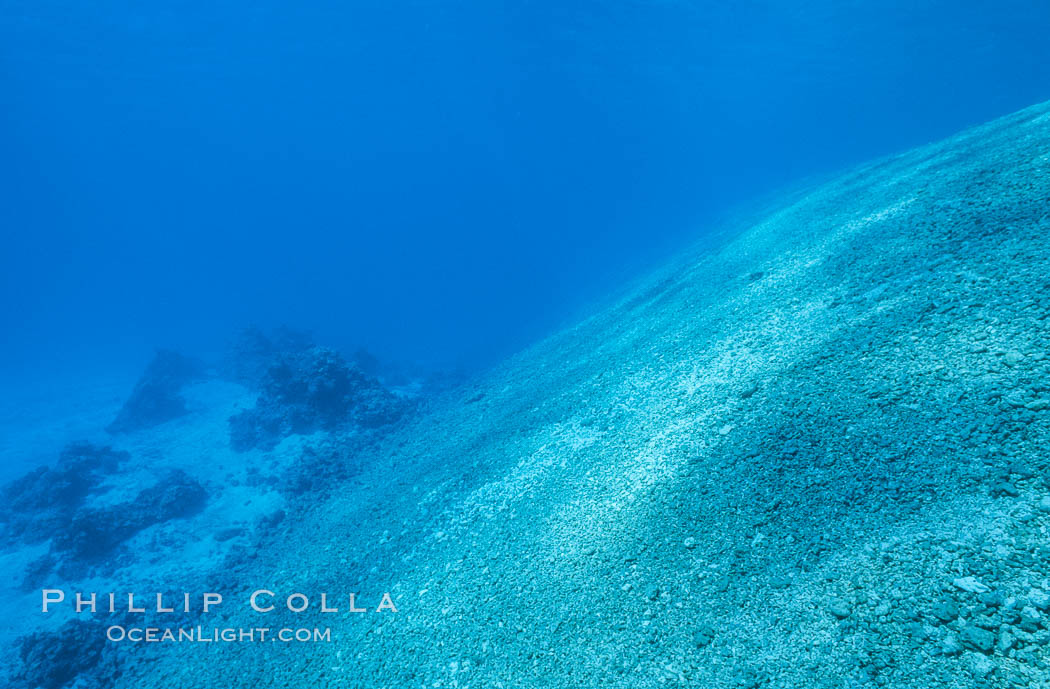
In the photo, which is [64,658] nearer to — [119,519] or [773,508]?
[119,519]

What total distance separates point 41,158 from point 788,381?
141m

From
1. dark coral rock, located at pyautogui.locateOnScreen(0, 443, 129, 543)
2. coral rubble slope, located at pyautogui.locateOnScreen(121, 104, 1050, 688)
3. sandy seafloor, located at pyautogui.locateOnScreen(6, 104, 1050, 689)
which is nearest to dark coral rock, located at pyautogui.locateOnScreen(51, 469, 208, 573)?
dark coral rock, located at pyautogui.locateOnScreen(0, 443, 129, 543)

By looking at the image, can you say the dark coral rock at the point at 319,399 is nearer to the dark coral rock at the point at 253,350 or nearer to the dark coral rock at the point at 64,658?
the dark coral rock at the point at 64,658

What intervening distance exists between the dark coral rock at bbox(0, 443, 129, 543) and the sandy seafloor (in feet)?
29.0

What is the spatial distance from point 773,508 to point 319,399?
39.2ft

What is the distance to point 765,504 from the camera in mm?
3205

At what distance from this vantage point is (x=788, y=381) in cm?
415

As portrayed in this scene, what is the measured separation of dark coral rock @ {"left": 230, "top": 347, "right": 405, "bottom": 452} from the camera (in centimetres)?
1182

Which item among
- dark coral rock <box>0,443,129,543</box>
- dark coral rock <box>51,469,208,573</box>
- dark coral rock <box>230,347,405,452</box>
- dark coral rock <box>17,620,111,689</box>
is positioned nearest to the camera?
dark coral rock <box>17,620,111,689</box>

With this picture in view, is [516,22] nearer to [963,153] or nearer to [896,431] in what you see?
[963,153]

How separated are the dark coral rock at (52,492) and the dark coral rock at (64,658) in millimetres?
6833

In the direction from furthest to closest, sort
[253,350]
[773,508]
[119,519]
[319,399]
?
[253,350]
[319,399]
[119,519]
[773,508]

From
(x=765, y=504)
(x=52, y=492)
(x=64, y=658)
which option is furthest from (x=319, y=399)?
(x=765, y=504)

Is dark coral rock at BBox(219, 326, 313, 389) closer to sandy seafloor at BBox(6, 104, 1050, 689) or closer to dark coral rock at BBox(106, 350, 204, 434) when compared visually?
dark coral rock at BBox(106, 350, 204, 434)
